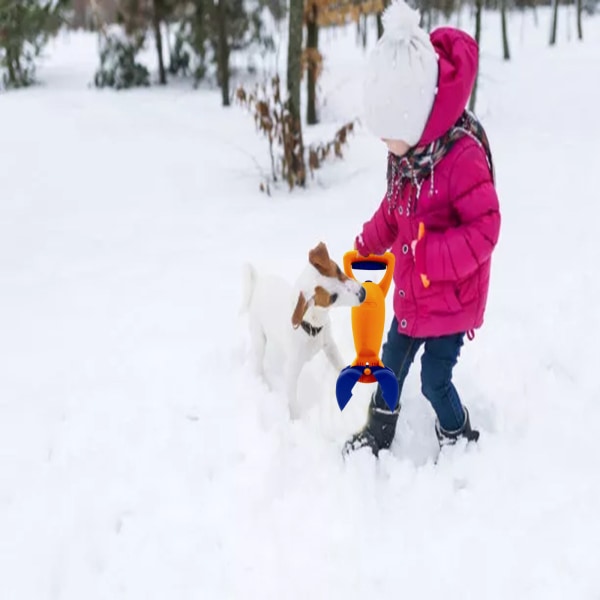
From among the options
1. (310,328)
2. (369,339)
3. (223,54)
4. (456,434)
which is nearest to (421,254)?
(369,339)

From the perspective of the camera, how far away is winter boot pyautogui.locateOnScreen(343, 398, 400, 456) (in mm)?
2404

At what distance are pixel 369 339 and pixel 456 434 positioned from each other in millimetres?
606

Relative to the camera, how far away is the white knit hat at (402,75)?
5.58ft

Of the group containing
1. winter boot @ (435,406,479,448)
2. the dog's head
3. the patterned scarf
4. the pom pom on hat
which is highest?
the pom pom on hat

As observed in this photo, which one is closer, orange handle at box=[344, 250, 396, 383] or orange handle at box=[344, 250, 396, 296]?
orange handle at box=[344, 250, 396, 383]

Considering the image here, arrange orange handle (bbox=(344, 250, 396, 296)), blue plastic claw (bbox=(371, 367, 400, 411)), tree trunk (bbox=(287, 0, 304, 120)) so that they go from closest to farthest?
blue plastic claw (bbox=(371, 367, 400, 411)) < orange handle (bbox=(344, 250, 396, 296)) < tree trunk (bbox=(287, 0, 304, 120))

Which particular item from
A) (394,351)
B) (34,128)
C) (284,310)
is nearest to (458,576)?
(394,351)

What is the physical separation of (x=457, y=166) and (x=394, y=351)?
0.84 meters

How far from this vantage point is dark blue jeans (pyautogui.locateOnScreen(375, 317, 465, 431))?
85.3 inches

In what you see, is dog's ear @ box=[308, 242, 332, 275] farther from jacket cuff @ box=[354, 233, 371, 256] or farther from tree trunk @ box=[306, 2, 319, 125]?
tree trunk @ box=[306, 2, 319, 125]

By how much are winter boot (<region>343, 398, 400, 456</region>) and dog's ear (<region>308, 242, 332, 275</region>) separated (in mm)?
684

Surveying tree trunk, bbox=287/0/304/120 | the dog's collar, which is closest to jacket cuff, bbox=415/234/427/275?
the dog's collar

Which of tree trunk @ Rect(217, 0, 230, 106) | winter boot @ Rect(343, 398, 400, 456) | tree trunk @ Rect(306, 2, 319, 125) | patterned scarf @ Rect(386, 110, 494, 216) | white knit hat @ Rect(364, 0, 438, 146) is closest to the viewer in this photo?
white knit hat @ Rect(364, 0, 438, 146)

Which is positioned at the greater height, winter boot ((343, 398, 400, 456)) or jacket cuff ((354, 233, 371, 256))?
jacket cuff ((354, 233, 371, 256))
